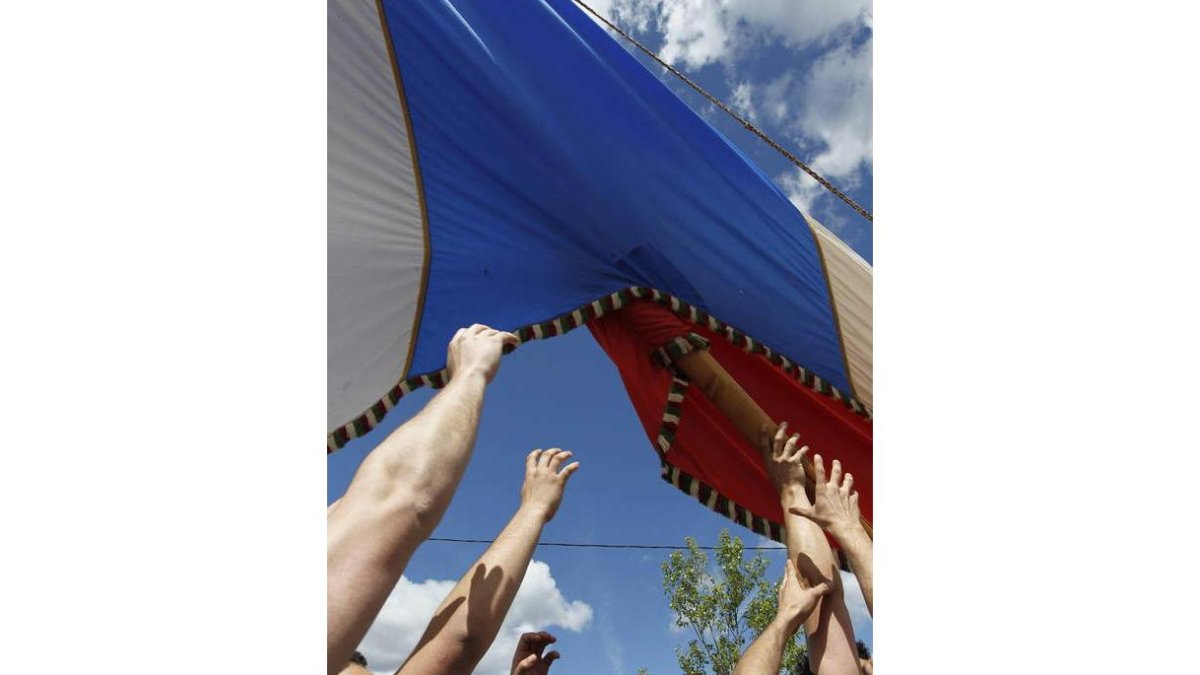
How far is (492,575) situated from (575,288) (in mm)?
655

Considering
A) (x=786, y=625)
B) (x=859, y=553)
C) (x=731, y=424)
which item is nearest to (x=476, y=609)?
(x=786, y=625)

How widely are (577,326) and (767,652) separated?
615 millimetres

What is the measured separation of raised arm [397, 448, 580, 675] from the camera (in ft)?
2.43

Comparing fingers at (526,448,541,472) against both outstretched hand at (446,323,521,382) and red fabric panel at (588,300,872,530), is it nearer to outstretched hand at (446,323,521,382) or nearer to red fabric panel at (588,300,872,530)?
outstretched hand at (446,323,521,382)

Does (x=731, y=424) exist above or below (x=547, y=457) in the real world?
above

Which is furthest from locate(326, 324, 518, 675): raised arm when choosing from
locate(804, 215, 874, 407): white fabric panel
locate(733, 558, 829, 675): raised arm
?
locate(804, 215, 874, 407): white fabric panel

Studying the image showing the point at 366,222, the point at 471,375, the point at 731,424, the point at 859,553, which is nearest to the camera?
the point at 471,375

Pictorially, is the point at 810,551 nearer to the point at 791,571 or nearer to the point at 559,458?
the point at 791,571

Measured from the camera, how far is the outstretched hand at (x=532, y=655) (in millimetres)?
1007

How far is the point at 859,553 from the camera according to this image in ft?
3.09

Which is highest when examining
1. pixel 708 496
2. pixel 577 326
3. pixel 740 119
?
pixel 740 119

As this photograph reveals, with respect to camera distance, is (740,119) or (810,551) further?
(740,119)

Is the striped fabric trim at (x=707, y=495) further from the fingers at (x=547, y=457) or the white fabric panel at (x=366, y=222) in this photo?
the fingers at (x=547, y=457)
